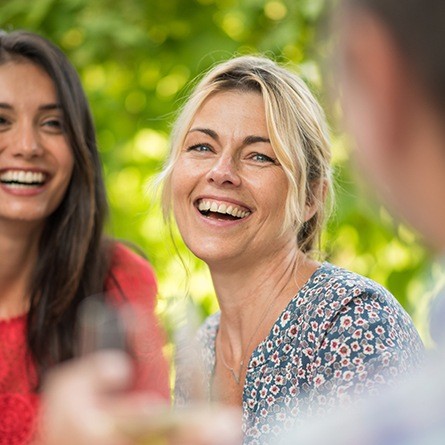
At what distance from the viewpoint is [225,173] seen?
84.4 inches

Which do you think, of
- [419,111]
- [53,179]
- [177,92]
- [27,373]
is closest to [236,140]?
[53,179]

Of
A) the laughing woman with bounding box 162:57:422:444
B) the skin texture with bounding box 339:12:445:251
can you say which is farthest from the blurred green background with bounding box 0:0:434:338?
the skin texture with bounding box 339:12:445:251

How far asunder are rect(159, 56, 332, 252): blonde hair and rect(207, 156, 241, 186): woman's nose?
0.35 ft

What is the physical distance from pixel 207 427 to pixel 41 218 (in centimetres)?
213

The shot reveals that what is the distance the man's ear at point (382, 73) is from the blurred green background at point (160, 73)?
2330mm

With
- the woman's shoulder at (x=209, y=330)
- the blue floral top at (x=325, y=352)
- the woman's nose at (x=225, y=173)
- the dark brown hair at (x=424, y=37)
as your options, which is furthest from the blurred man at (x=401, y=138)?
the woman's shoulder at (x=209, y=330)

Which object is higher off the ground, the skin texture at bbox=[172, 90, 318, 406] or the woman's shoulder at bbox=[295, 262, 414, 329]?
the skin texture at bbox=[172, 90, 318, 406]

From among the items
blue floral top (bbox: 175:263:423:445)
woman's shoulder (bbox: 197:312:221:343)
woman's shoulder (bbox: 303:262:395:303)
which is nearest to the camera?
blue floral top (bbox: 175:263:423:445)

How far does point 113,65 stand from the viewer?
354 centimetres

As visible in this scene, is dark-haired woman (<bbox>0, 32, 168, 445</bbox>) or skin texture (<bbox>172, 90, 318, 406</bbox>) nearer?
skin texture (<bbox>172, 90, 318, 406</bbox>)

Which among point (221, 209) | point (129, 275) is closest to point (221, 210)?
point (221, 209)

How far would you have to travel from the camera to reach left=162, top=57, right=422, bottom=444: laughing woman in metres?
2.01

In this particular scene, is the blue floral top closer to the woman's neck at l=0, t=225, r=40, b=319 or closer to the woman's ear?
the woman's ear

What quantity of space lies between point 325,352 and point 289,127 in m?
0.54
